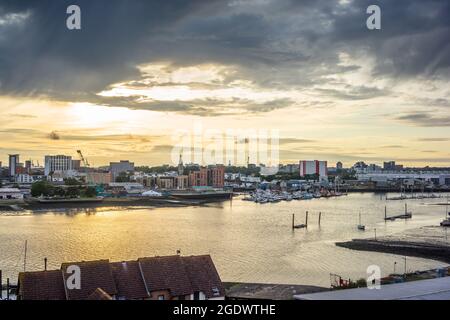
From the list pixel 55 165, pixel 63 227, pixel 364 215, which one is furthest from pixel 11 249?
pixel 55 165

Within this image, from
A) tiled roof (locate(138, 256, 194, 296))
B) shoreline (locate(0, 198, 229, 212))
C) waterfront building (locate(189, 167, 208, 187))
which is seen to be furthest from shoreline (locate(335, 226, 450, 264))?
waterfront building (locate(189, 167, 208, 187))

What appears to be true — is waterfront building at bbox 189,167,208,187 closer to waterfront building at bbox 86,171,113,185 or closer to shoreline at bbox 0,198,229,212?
waterfront building at bbox 86,171,113,185

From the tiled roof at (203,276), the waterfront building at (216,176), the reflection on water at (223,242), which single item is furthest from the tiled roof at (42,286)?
the waterfront building at (216,176)

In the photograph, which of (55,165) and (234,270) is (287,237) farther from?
(55,165)

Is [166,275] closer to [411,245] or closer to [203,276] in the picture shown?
[203,276]
